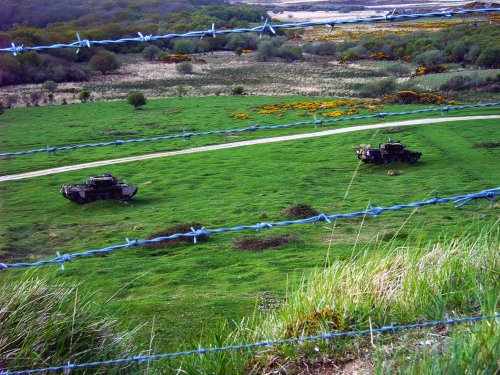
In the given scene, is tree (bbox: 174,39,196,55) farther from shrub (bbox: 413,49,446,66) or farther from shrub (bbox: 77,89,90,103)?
shrub (bbox: 413,49,446,66)

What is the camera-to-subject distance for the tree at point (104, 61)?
49531 millimetres

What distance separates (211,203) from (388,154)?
8.38 m

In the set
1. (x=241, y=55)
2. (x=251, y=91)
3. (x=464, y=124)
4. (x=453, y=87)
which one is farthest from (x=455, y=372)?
(x=241, y=55)

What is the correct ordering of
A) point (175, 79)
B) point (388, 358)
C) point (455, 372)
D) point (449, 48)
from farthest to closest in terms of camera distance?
point (175, 79), point (449, 48), point (388, 358), point (455, 372)

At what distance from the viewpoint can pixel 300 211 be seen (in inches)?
851

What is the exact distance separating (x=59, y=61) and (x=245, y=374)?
47.7 meters

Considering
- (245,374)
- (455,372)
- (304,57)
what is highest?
(455,372)

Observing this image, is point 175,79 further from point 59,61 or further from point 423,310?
point 423,310

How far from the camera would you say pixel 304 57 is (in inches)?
2415

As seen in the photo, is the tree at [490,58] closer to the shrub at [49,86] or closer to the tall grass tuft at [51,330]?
the shrub at [49,86]

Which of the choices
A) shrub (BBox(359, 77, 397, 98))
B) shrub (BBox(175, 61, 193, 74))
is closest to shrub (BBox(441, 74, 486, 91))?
shrub (BBox(359, 77, 397, 98))

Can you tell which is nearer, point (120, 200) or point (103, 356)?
point (103, 356)

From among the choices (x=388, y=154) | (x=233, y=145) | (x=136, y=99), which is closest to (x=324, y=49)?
(x=136, y=99)

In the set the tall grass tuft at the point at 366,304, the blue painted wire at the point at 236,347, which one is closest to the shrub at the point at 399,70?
the tall grass tuft at the point at 366,304
